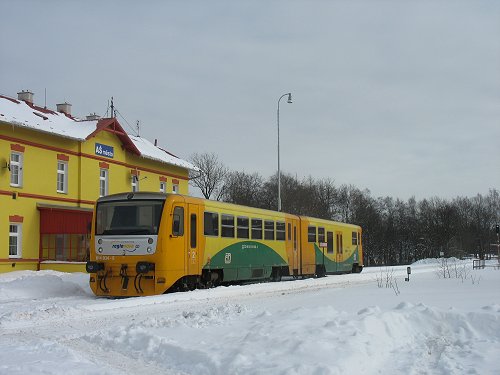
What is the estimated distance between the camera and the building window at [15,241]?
29.1 m

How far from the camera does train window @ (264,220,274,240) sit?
24734 mm

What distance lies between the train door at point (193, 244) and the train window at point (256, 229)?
4546 millimetres

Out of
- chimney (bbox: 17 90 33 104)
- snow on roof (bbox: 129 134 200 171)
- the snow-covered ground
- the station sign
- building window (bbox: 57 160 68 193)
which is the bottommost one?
the snow-covered ground

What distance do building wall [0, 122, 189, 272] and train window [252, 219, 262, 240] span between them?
37.3ft

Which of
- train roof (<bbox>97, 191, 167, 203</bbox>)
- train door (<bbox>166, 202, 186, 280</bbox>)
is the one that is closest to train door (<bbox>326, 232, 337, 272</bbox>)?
train door (<bbox>166, 202, 186, 280</bbox>)

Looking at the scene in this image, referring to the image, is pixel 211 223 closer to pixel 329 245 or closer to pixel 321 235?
pixel 321 235

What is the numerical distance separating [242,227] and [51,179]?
42.7ft

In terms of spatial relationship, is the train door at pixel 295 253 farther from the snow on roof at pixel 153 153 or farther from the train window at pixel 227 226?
the snow on roof at pixel 153 153

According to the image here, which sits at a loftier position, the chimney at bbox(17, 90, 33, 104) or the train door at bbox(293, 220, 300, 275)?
the chimney at bbox(17, 90, 33, 104)

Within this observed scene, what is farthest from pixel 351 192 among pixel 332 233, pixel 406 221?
pixel 332 233

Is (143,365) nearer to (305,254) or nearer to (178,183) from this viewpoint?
(305,254)

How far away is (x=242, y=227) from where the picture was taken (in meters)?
22.8

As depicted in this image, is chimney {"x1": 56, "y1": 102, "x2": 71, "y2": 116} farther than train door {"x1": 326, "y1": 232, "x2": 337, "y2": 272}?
Yes

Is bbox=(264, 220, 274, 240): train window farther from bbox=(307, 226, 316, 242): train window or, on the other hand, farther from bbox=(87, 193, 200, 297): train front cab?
bbox=(87, 193, 200, 297): train front cab
